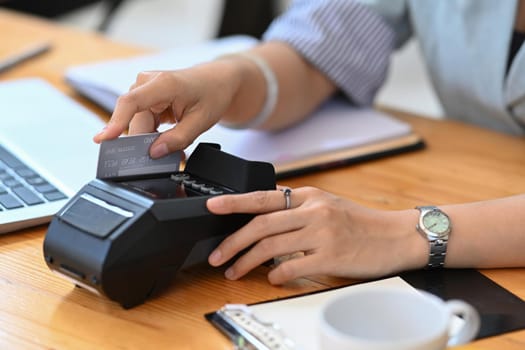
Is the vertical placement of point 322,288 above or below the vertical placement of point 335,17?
below

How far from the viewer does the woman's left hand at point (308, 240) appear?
795 millimetres

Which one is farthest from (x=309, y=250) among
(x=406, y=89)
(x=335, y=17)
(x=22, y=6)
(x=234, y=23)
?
(x=22, y=6)

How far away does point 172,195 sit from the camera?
780mm

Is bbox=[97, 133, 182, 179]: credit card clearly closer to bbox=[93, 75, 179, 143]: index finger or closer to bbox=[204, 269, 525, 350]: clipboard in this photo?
bbox=[93, 75, 179, 143]: index finger

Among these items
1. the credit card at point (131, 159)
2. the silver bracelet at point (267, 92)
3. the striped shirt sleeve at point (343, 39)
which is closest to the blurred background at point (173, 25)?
the striped shirt sleeve at point (343, 39)

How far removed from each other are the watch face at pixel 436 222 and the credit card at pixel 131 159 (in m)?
0.26

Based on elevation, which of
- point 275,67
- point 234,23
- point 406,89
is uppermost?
point 275,67

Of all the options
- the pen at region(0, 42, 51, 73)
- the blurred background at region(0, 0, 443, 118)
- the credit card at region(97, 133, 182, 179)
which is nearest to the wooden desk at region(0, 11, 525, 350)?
the credit card at region(97, 133, 182, 179)

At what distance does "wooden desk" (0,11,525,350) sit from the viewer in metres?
0.73

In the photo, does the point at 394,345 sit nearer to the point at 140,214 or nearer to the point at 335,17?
the point at 140,214

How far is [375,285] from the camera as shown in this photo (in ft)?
2.65

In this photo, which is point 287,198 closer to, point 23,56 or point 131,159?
point 131,159

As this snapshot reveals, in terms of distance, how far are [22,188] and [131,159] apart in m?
0.20

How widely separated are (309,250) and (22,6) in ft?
7.38
